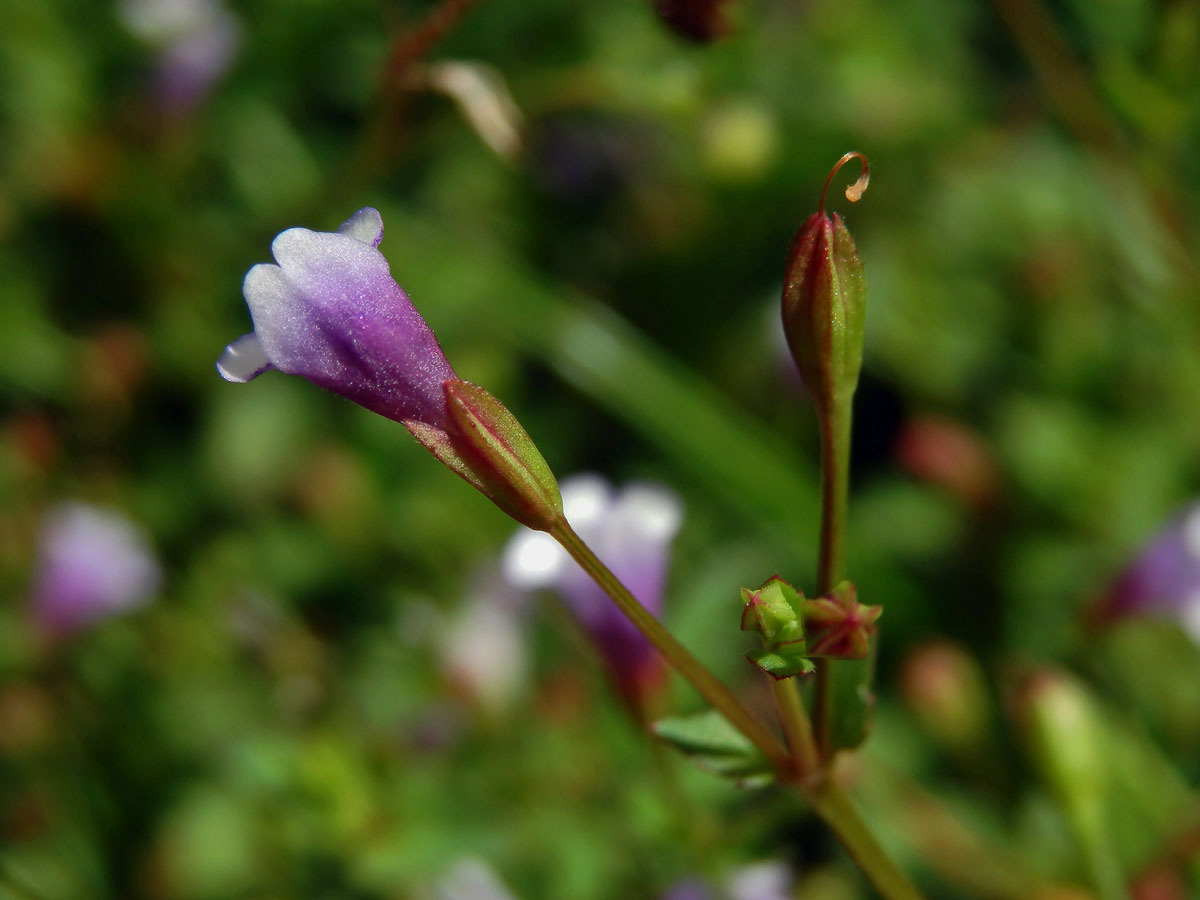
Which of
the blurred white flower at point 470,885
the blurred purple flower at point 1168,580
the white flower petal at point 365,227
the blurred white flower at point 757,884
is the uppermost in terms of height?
the white flower petal at point 365,227

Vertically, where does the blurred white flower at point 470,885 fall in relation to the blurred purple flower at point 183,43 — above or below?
below

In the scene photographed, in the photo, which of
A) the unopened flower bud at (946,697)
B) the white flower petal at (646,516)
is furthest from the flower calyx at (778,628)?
the unopened flower bud at (946,697)

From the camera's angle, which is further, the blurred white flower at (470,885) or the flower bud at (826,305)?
the blurred white flower at (470,885)

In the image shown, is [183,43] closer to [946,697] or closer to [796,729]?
[946,697]

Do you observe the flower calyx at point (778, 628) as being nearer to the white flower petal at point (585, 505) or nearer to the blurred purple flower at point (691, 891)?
the white flower petal at point (585, 505)

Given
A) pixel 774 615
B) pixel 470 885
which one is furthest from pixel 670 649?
pixel 470 885

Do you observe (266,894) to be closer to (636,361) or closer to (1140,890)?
(636,361)

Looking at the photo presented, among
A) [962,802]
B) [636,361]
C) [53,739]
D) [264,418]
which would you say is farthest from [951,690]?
[53,739]
